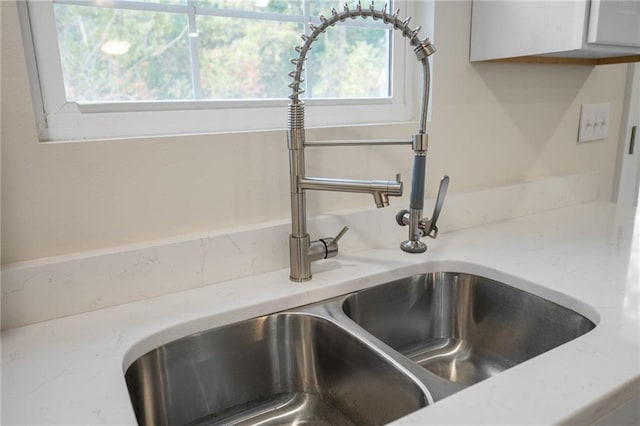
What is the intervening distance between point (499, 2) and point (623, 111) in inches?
34.9

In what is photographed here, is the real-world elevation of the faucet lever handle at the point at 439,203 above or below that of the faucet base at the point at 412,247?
above

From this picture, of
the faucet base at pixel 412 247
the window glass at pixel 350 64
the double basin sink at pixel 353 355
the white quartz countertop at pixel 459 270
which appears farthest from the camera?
the window glass at pixel 350 64

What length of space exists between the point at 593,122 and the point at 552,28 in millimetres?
694

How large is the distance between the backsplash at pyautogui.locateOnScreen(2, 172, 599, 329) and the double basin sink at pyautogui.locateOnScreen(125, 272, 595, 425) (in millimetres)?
152

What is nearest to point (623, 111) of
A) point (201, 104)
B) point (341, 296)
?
point (341, 296)

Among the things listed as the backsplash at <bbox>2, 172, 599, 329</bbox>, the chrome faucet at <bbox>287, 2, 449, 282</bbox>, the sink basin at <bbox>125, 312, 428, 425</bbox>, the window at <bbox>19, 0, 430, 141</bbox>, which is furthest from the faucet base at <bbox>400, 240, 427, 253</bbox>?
the window at <bbox>19, 0, 430, 141</bbox>

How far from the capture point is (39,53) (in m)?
0.78

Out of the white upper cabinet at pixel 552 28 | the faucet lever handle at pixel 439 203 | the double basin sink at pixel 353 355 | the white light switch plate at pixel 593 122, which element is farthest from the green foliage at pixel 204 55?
the white light switch plate at pixel 593 122

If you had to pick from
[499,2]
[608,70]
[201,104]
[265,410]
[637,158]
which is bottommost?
[265,410]

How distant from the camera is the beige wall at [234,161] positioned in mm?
756

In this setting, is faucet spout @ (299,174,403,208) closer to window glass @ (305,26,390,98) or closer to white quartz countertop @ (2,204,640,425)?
white quartz countertop @ (2,204,640,425)

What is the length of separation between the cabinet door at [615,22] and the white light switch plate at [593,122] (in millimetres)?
455

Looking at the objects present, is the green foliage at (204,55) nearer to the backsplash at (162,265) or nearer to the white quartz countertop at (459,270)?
the backsplash at (162,265)

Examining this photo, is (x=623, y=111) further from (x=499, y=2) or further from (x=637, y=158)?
(x=499, y=2)
